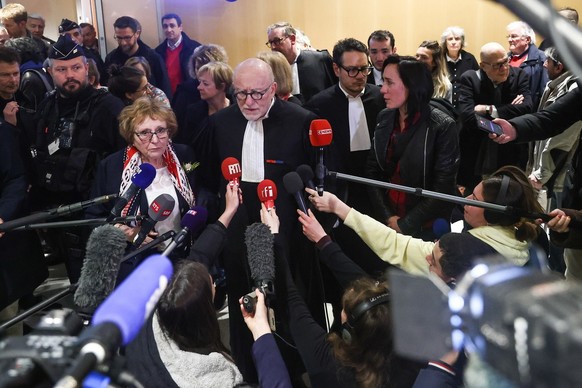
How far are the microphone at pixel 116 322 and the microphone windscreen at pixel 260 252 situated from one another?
1.41m

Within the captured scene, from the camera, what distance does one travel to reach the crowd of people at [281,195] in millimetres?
1856

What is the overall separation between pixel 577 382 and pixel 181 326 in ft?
4.90

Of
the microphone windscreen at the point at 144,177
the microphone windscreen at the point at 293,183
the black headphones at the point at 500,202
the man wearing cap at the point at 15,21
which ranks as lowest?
the black headphones at the point at 500,202

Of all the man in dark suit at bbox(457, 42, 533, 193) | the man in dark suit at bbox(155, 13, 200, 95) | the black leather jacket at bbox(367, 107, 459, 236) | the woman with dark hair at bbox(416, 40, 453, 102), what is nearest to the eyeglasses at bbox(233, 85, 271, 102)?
the black leather jacket at bbox(367, 107, 459, 236)

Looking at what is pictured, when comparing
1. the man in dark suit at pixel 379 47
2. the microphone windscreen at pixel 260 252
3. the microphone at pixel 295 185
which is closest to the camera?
the microphone windscreen at pixel 260 252

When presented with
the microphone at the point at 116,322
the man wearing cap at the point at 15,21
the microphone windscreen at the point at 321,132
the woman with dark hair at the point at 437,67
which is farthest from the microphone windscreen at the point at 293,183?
the man wearing cap at the point at 15,21

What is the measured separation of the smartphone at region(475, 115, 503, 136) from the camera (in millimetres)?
2557

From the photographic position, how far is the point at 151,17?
8.33 meters

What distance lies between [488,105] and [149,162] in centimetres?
305

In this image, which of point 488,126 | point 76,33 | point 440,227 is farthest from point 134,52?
point 488,126

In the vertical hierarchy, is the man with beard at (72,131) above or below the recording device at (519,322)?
below

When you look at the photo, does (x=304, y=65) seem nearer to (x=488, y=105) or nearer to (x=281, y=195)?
(x=488, y=105)

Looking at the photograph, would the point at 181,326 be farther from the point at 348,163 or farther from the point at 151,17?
the point at 151,17

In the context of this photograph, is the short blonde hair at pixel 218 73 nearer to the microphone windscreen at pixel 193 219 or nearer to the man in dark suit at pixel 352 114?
the man in dark suit at pixel 352 114
